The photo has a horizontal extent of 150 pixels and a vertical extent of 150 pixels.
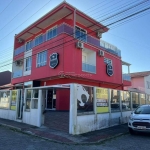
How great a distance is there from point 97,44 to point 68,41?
5.06 m

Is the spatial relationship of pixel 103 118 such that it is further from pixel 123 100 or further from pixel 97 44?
pixel 97 44

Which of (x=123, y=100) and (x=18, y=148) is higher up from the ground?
(x=123, y=100)

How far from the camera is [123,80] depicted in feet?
80.0

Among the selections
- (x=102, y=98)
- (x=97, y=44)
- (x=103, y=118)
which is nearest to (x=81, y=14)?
(x=97, y=44)

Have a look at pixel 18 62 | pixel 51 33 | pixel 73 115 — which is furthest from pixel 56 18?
pixel 73 115

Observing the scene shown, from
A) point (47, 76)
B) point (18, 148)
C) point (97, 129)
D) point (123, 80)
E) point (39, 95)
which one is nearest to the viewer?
point (18, 148)

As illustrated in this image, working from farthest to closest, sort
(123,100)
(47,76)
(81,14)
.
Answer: (81,14) < (47,76) < (123,100)

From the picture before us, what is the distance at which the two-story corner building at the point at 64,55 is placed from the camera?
1647 cm

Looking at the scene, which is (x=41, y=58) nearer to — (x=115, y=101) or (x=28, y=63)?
(x=28, y=63)

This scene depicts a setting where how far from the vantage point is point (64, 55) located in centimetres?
1602

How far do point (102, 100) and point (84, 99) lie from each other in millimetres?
2005

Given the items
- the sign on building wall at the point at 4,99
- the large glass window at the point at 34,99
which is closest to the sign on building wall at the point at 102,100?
the large glass window at the point at 34,99

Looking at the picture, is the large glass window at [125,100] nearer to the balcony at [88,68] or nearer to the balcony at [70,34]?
the balcony at [88,68]

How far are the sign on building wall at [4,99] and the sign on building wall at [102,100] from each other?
831 cm
